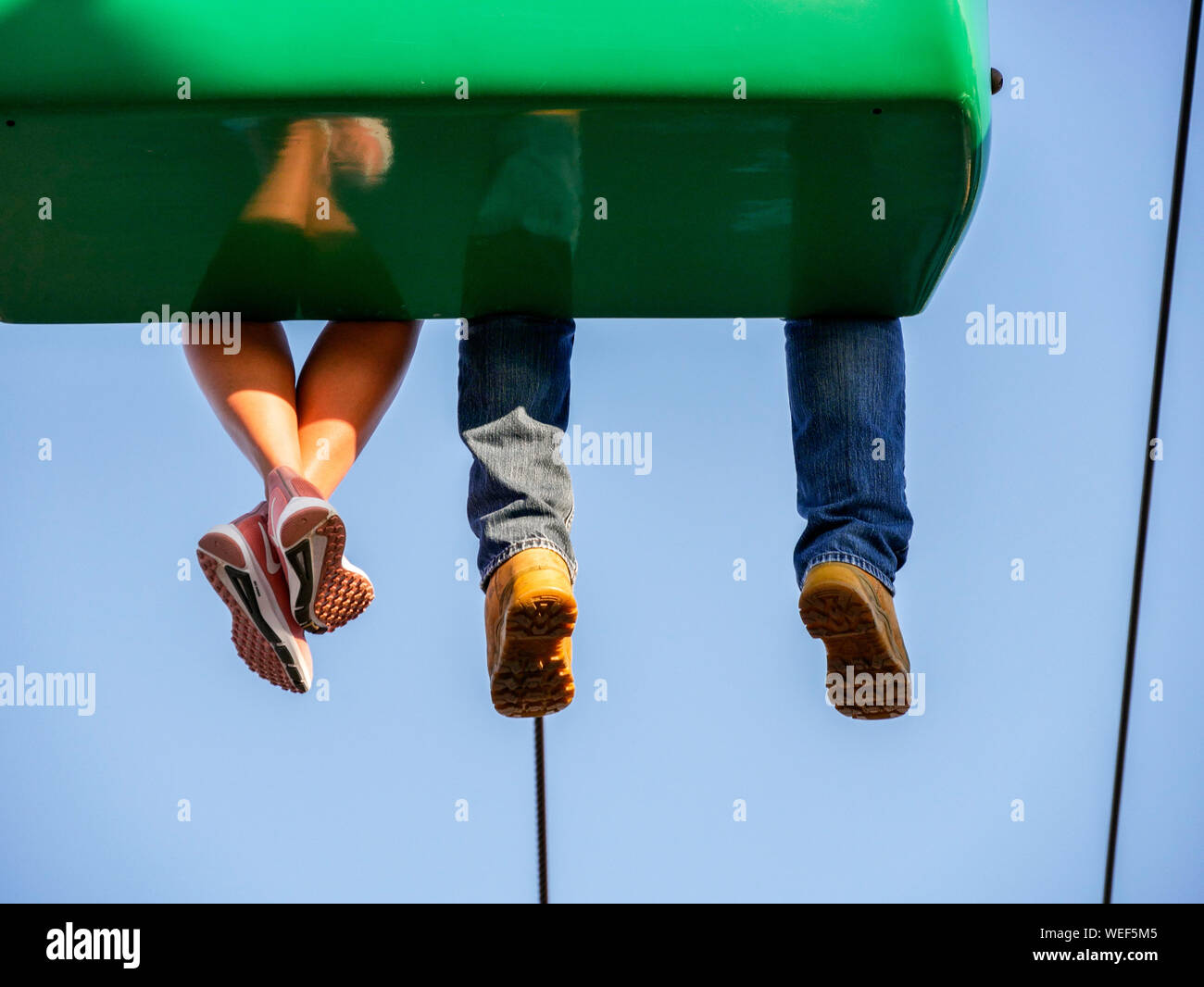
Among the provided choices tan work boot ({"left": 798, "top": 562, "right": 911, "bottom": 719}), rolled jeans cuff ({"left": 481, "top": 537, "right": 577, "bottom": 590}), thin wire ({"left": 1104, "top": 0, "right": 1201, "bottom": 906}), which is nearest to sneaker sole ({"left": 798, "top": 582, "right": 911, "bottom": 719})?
tan work boot ({"left": 798, "top": 562, "right": 911, "bottom": 719})

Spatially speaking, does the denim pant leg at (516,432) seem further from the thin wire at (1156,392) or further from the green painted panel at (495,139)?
the thin wire at (1156,392)

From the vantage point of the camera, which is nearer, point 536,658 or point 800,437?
point 536,658

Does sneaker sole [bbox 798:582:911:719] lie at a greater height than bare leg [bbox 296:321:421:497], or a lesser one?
lesser

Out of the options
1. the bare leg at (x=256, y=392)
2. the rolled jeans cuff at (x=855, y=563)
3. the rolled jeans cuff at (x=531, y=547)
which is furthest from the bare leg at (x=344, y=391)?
the rolled jeans cuff at (x=855, y=563)

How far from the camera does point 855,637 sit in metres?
1.47

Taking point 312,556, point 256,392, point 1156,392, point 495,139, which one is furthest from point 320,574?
point 1156,392

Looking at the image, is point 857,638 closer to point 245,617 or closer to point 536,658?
point 536,658

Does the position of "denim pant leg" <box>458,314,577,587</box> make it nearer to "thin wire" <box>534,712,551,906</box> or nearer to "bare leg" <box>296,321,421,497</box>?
"bare leg" <box>296,321,421,497</box>

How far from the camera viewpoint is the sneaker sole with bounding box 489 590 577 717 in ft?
4.66

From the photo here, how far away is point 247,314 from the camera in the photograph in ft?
5.26

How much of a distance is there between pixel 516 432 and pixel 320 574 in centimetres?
21

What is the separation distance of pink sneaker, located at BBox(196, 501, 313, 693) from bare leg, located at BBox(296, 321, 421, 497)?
0.25 ft
